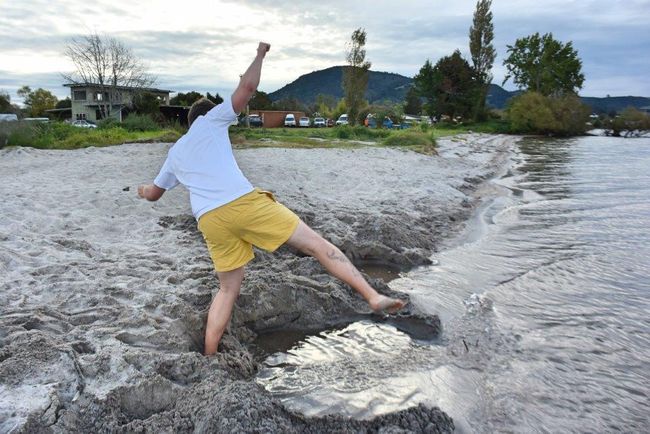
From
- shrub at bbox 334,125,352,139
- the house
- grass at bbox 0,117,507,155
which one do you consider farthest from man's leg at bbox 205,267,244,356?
the house

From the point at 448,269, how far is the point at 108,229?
4.36 m

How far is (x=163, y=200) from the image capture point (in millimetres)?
7754

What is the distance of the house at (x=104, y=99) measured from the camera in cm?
4175

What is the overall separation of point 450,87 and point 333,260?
5897 centimetres

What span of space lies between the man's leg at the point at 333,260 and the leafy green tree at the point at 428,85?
5887cm

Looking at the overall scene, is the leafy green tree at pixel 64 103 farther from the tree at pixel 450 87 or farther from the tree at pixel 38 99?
the tree at pixel 450 87

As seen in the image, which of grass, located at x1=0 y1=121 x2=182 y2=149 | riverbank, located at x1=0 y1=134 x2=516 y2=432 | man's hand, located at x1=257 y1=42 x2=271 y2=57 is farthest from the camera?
grass, located at x1=0 y1=121 x2=182 y2=149

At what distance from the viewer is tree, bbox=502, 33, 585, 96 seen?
6800 centimetres

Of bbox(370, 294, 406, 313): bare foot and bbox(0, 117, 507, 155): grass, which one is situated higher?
bbox(0, 117, 507, 155): grass

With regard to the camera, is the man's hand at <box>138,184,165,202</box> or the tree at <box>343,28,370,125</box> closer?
the man's hand at <box>138,184,165,202</box>

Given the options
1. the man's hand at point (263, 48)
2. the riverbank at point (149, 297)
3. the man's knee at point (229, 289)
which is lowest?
the riverbank at point (149, 297)

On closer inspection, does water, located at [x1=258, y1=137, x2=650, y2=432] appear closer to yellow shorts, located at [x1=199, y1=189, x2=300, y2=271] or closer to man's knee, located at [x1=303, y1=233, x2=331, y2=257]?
man's knee, located at [x1=303, y1=233, x2=331, y2=257]

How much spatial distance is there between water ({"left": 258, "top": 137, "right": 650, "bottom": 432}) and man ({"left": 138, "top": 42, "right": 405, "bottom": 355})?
682mm

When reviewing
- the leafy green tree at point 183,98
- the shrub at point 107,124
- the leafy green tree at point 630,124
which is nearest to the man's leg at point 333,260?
the shrub at point 107,124
